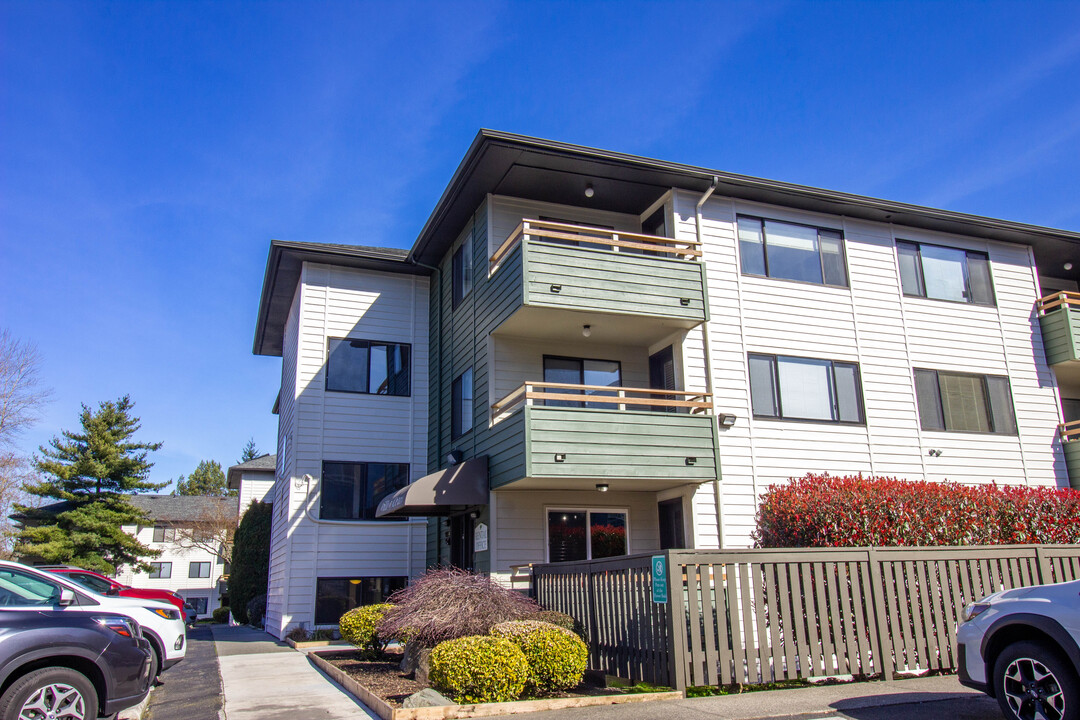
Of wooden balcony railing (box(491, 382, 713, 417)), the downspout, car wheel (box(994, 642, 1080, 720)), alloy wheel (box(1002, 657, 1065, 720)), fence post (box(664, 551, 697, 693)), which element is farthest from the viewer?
the downspout

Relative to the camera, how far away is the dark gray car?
644 cm

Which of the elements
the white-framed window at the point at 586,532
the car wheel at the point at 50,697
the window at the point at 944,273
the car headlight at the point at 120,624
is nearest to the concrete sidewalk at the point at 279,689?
the car headlight at the point at 120,624

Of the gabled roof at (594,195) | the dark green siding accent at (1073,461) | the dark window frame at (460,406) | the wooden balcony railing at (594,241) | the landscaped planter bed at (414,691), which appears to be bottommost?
the landscaped planter bed at (414,691)

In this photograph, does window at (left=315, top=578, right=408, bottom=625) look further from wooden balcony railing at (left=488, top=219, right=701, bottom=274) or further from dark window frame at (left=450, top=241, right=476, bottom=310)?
wooden balcony railing at (left=488, top=219, right=701, bottom=274)

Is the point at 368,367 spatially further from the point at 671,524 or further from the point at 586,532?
the point at 671,524

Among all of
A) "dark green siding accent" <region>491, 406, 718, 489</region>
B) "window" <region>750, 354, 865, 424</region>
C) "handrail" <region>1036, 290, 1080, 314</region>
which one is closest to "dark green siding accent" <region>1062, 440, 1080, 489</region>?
"handrail" <region>1036, 290, 1080, 314</region>

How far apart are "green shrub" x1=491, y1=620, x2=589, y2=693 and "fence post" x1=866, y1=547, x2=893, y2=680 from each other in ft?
11.5

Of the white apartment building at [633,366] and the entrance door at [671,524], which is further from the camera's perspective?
the entrance door at [671,524]

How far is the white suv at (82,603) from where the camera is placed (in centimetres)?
756

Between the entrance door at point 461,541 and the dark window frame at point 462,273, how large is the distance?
16.3 feet

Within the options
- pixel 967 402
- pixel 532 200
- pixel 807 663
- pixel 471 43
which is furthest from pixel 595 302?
pixel 967 402

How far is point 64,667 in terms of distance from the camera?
267 inches

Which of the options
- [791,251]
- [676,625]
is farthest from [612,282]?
[676,625]

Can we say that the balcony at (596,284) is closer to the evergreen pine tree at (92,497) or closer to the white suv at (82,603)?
the white suv at (82,603)
